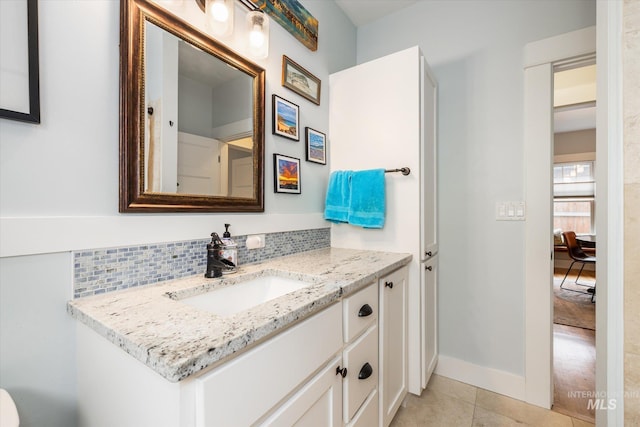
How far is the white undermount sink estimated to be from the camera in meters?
0.98

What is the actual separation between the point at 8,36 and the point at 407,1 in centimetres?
229

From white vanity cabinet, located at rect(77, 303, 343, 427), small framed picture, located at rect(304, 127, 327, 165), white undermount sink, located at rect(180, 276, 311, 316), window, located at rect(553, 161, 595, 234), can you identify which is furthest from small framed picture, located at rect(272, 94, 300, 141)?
window, located at rect(553, 161, 595, 234)

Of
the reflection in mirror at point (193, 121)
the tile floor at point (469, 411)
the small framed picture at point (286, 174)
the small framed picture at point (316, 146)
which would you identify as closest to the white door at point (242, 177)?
the reflection in mirror at point (193, 121)

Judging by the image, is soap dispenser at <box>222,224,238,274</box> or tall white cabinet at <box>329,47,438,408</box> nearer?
soap dispenser at <box>222,224,238,274</box>

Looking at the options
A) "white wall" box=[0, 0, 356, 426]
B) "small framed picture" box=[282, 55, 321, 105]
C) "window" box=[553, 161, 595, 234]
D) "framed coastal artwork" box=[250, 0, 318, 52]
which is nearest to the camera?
"white wall" box=[0, 0, 356, 426]

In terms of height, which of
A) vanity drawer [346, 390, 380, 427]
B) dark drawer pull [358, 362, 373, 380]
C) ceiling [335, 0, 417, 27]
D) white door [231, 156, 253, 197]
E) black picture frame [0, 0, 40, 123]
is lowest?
vanity drawer [346, 390, 380, 427]

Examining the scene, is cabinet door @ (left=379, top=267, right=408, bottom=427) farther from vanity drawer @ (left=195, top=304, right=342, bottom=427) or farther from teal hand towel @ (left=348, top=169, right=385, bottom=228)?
vanity drawer @ (left=195, top=304, right=342, bottom=427)

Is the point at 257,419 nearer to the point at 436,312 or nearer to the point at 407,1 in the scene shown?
the point at 436,312

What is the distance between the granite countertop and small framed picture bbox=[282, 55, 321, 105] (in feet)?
3.63

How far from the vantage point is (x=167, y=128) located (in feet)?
3.33

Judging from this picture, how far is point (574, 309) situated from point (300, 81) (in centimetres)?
394

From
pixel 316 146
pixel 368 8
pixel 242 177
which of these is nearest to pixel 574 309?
pixel 316 146

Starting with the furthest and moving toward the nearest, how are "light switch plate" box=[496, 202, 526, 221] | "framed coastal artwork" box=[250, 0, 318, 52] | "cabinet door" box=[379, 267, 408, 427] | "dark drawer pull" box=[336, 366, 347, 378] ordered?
"light switch plate" box=[496, 202, 526, 221]
"framed coastal artwork" box=[250, 0, 318, 52]
"cabinet door" box=[379, 267, 408, 427]
"dark drawer pull" box=[336, 366, 347, 378]

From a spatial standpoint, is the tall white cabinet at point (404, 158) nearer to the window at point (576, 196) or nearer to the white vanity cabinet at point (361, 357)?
the white vanity cabinet at point (361, 357)
